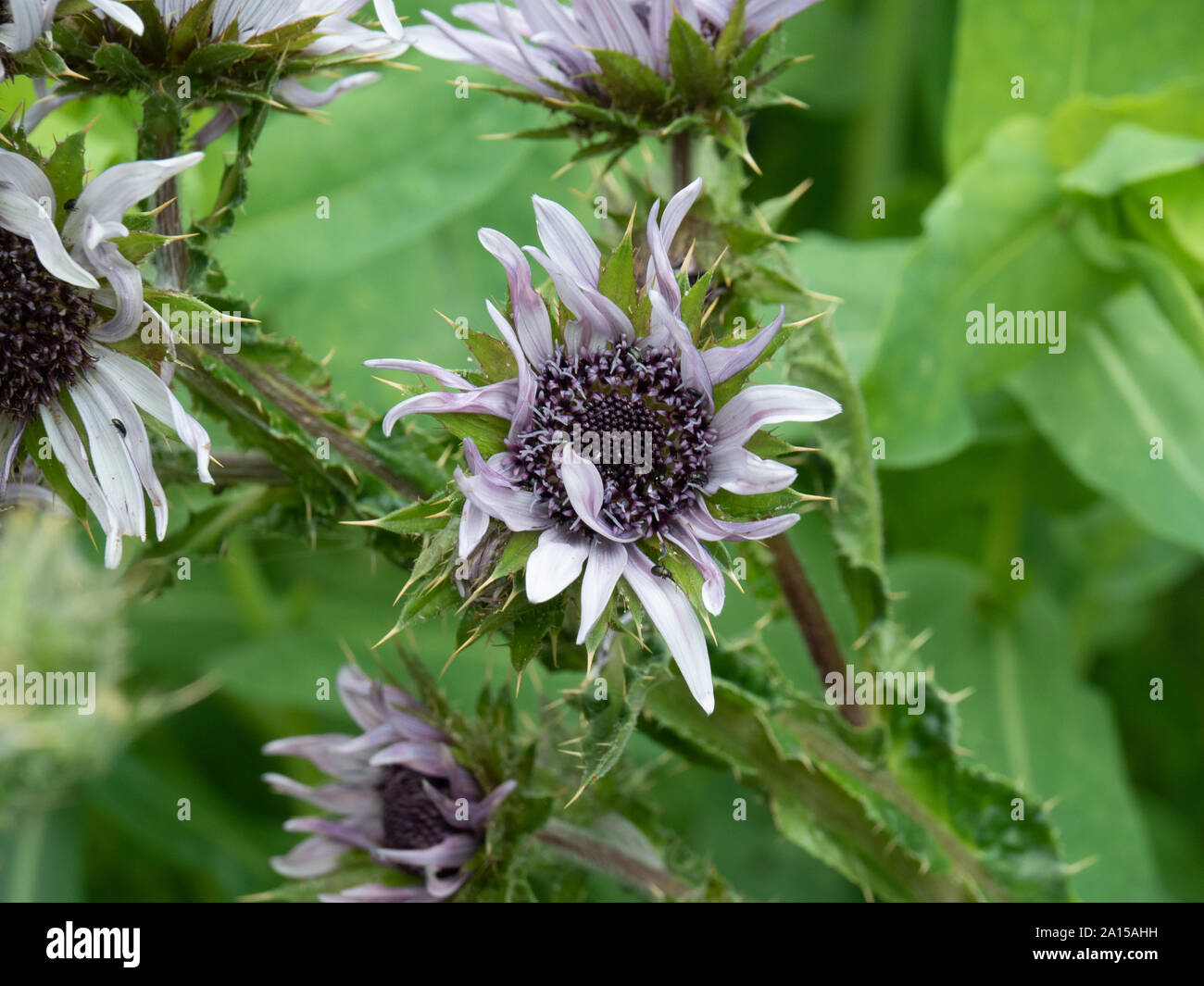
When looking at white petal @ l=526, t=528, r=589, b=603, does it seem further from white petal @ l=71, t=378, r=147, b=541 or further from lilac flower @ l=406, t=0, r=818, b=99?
lilac flower @ l=406, t=0, r=818, b=99

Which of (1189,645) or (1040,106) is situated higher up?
(1040,106)

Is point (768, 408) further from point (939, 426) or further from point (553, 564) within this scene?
point (939, 426)

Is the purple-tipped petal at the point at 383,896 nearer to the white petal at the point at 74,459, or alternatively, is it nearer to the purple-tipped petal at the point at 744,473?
the white petal at the point at 74,459

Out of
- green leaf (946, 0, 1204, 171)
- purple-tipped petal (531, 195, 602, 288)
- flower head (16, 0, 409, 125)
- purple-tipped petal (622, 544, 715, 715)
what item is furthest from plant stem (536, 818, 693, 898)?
green leaf (946, 0, 1204, 171)

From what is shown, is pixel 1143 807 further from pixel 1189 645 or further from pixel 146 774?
pixel 146 774

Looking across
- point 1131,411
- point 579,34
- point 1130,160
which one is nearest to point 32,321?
point 579,34

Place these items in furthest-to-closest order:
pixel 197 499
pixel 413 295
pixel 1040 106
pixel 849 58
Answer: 1. pixel 849 58
2. pixel 413 295
3. pixel 1040 106
4. pixel 197 499

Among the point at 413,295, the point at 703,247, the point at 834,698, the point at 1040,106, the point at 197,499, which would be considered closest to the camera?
the point at 703,247

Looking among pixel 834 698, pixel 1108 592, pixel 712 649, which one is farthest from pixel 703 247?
pixel 1108 592
